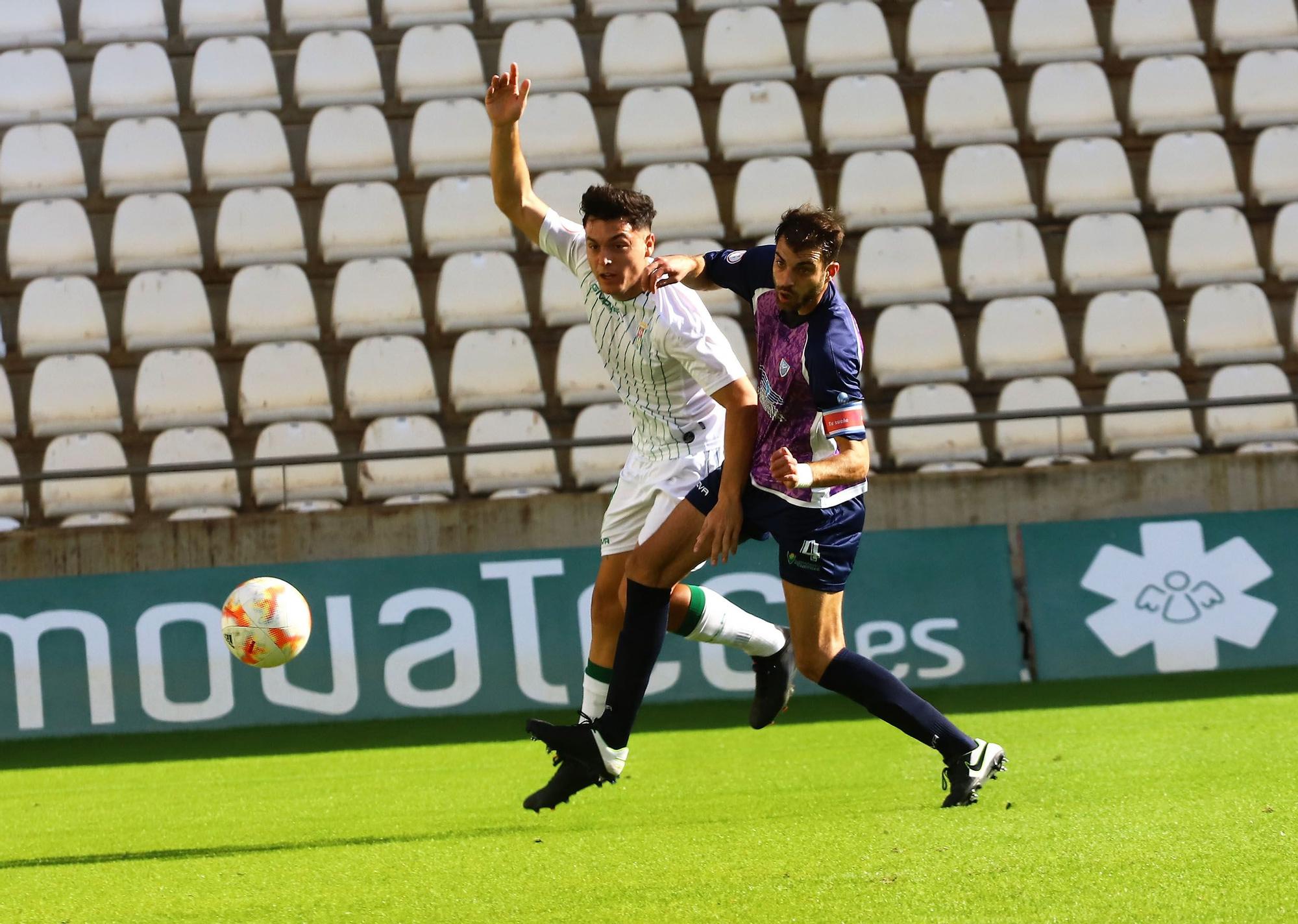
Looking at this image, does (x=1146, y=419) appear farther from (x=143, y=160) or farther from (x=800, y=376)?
(x=143, y=160)

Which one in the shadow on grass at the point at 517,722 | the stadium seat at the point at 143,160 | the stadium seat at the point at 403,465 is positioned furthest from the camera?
the stadium seat at the point at 143,160

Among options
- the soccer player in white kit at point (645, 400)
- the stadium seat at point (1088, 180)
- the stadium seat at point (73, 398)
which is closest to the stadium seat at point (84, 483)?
the stadium seat at point (73, 398)

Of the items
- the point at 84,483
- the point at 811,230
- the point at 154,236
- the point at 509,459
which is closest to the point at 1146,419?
the point at 509,459

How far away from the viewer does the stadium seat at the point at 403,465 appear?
10.3m

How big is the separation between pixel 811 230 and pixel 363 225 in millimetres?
7383

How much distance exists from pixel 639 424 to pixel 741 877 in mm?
2009

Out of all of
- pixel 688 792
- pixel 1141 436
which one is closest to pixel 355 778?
pixel 688 792

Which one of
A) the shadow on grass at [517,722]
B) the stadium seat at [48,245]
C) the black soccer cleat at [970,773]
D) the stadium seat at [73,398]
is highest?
the stadium seat at [48,245]

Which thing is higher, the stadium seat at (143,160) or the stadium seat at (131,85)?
the stadium seat at (131,85)

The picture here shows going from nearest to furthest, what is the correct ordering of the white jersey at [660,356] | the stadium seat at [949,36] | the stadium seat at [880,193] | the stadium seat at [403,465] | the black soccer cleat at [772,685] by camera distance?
the white jersey at [660,356] → the black soccer cleat at [772,685] → the stadium seat at [403,465] → the stadium seat at [880,193] → the stadium seat at [949,36]

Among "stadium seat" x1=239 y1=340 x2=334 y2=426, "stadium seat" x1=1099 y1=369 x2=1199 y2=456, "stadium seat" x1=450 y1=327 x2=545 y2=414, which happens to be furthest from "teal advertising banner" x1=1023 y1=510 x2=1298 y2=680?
"stadium seat" x1=239 y1=340 x2=334 y2=426

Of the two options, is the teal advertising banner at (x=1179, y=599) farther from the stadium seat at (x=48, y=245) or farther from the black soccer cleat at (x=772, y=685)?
the stadium seat at (x=48, y=245)

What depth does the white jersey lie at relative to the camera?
5.11 meters

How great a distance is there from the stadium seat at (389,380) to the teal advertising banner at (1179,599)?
15.2 feet
